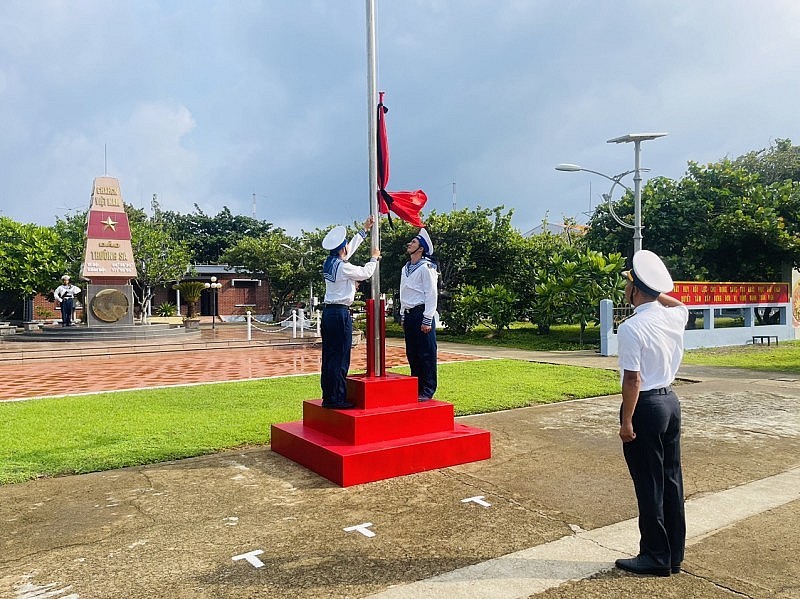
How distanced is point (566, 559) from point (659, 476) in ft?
2.21

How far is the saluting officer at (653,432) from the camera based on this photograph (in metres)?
3.06

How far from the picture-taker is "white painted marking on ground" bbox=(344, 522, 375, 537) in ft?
12.0

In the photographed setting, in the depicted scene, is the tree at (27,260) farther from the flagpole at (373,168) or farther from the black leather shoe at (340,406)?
the black leather shoe at (340,406)

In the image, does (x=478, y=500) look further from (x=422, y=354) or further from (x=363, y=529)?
(x=422, y=354)

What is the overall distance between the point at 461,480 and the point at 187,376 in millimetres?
8034

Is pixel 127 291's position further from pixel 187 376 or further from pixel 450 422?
pixel 450 422

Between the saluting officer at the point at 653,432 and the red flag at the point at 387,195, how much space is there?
9.24 ft

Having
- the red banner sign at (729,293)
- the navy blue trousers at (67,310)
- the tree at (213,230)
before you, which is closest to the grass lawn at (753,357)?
the red banner sign at (729,293)

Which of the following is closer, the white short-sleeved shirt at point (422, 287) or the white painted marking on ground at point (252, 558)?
the white painted marking on ground at point (252, 558)

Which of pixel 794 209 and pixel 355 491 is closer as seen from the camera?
pixel 355 491

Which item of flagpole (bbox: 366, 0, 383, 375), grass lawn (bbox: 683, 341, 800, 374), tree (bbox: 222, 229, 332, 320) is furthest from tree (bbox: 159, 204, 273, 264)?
flagpole (bbox: 366, 0, 383, 375)

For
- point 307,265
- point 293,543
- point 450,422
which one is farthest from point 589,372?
point 307,265

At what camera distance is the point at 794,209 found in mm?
19797

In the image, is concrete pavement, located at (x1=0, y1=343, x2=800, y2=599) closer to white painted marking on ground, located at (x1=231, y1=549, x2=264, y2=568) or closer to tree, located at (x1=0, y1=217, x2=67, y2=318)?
white painted marking on ground, located at (x1=231, y1=549, x2=264, y2=568)
